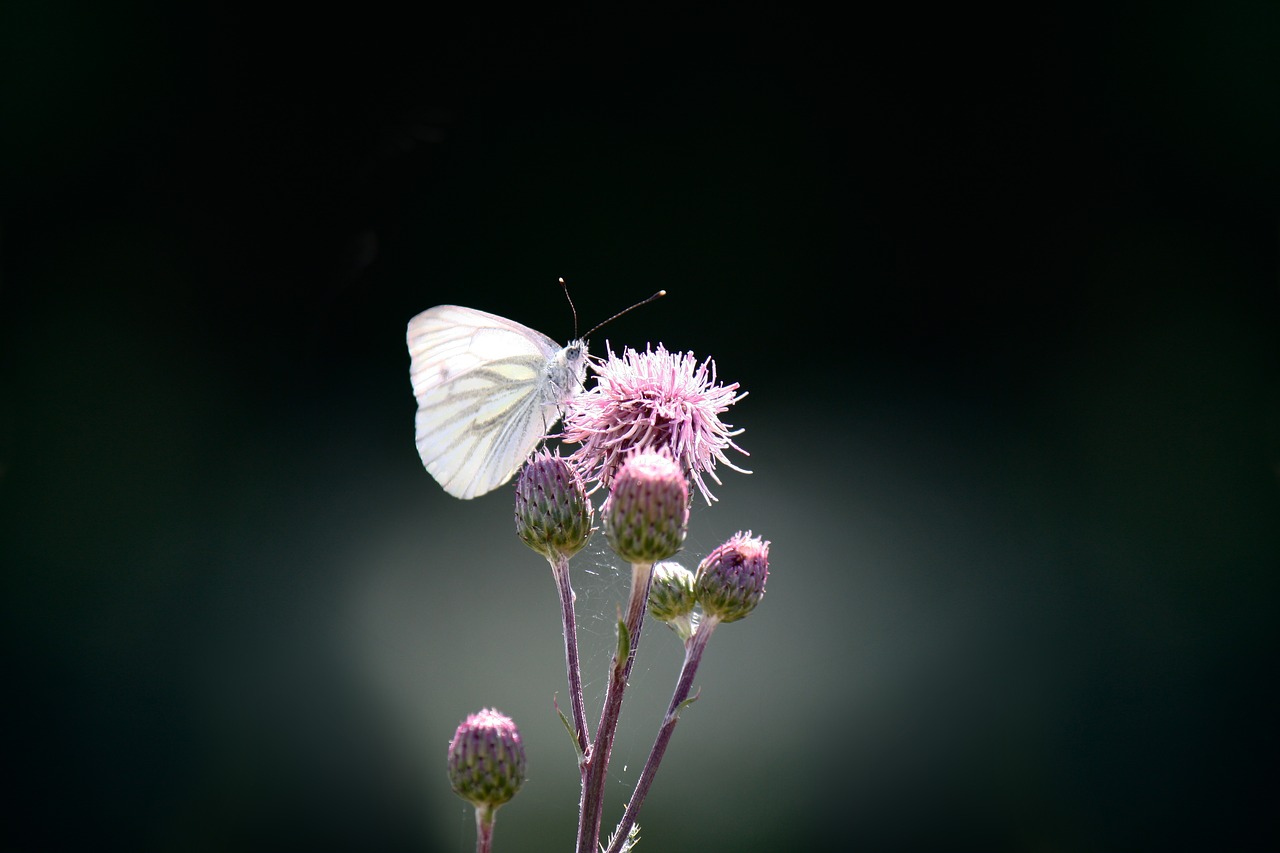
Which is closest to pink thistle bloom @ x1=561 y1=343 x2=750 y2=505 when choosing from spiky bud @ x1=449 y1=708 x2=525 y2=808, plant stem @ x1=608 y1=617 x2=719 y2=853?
plant stem @ x1=608 y1=617 x2=719 y2=853

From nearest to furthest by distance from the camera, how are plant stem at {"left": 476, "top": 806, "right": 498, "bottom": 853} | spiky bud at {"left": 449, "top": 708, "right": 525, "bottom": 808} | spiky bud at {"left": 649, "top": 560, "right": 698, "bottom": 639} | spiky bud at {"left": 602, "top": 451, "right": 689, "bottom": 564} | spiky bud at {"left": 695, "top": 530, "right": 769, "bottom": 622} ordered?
plant stem at {"left": 476, "top": 806, "right": 498, "bottom": 853} → spiky bud at {"left": 449, "top": 708, "right": 525, "bottom": 808} → spiky bud at {"left": 602, "top": 451, "right": 689, "bottom": 564} → spiky bud at {"left": 695, "top": 530, "right": 769, "bottom": 622} → spiky bud at {"left": 649, "top": 560, "right": 698, "bottom": 639}

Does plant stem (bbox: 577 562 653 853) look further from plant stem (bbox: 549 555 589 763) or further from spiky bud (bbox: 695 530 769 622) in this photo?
spiky bud (bbox: 695 530 769 622)

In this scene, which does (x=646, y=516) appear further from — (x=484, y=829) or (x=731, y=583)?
(x=484, y=829)

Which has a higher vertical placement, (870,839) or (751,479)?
(751,479)

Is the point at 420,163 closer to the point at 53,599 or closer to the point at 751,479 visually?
the point at 751,479

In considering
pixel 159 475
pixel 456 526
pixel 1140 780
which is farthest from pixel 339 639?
pixel 1140 780

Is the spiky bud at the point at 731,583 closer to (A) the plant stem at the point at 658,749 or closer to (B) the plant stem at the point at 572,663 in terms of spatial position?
(A) the plant stem at the point at 658,749
